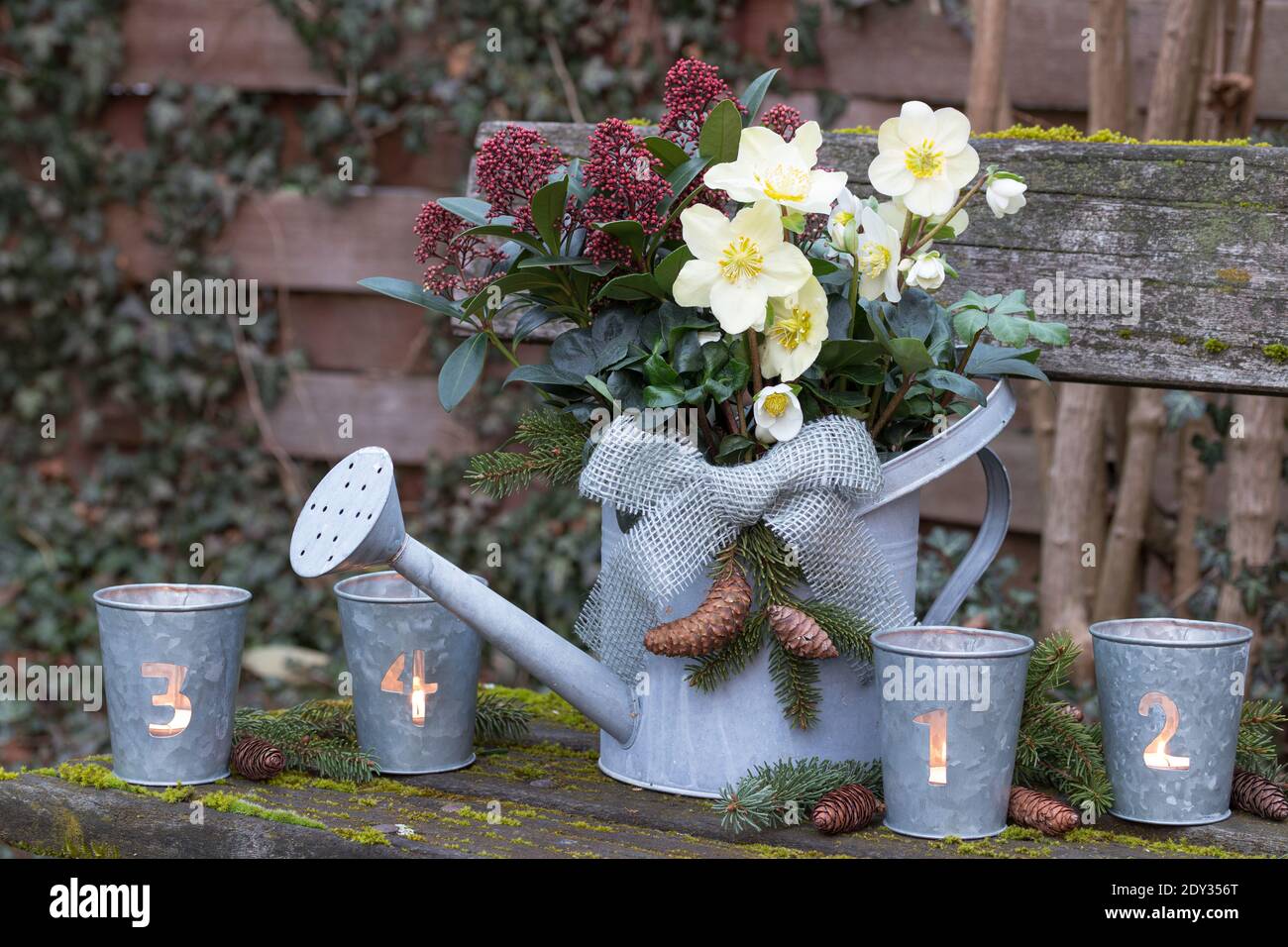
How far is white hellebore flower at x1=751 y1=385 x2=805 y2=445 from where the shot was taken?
0.92 m

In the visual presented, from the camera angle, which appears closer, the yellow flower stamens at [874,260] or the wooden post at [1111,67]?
the yellow flower stamens at [874,260]

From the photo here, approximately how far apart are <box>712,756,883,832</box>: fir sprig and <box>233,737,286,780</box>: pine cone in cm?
33

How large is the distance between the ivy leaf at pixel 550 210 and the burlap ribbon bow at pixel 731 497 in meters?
0.14

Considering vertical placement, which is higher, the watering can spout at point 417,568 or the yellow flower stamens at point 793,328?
the yellow flower stamens at point 793,328

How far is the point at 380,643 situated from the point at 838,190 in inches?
19.0

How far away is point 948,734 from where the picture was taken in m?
0.88

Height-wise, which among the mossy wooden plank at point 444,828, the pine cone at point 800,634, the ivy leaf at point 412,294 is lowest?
the mossy wooden plank at point 444,828

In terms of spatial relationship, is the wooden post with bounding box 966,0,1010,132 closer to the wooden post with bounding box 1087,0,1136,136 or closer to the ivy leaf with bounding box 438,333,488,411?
the wooden post with bounding box 1087,0,1136,136

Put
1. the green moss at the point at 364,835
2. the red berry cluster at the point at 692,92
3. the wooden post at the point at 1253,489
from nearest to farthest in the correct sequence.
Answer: the green moss at the point at 364,835
the red berry cluster at the point at 692,92
the wooden post at the point at 1253,489

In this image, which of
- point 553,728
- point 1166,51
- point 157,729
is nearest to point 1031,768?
point 553,728

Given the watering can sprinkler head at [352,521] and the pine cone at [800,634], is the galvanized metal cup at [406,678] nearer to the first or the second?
the watering can sprinkler head at [352,521]

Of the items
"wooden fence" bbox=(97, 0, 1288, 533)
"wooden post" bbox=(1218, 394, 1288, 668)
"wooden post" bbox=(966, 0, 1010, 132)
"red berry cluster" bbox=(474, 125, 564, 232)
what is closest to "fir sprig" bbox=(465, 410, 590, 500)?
"red berry cluster" bbox=(474, 125, 564, 232)

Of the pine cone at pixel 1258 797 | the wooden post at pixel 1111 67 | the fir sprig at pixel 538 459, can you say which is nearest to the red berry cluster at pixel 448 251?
the fir sprig at pixel 538 459

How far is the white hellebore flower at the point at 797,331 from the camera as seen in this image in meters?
0.91
